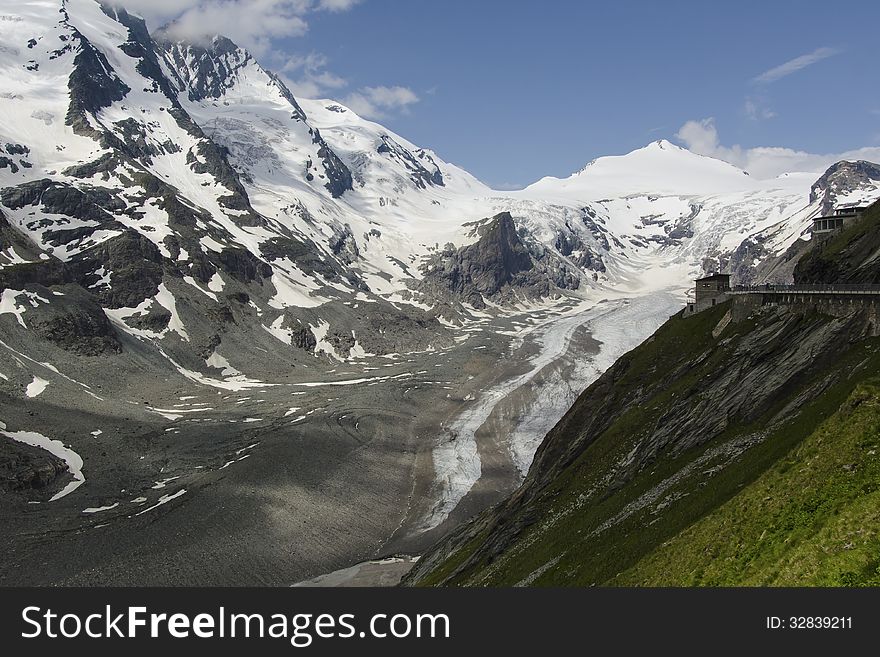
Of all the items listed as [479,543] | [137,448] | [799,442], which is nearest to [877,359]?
[799,442]

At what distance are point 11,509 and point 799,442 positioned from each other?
119 m

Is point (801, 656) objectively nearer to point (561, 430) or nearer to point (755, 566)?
point (755, 566)

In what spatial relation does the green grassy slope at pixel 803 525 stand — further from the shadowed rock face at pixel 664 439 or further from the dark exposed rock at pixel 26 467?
the dark exposed rock at pixel 26 467

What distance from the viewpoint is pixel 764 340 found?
63.9 meters

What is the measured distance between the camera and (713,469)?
4828 centimetres

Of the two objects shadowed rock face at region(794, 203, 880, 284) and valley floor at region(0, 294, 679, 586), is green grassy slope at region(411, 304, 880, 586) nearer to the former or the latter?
shadowed rock face at region(794, 203, 880, 284)

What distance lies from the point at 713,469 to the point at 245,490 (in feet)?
318

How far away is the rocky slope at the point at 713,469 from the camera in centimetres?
3132

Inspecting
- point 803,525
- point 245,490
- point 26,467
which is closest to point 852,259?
point 803,525

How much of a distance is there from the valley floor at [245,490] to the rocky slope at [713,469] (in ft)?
100

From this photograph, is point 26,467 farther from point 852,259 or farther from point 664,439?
point 852,259

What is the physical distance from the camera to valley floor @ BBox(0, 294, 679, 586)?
10325cm

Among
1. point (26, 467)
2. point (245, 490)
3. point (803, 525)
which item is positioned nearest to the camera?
point (803, 525)

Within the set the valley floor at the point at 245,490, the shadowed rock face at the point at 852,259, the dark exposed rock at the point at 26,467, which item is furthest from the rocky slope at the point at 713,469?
the dark exposed rock at the point at 26,467
